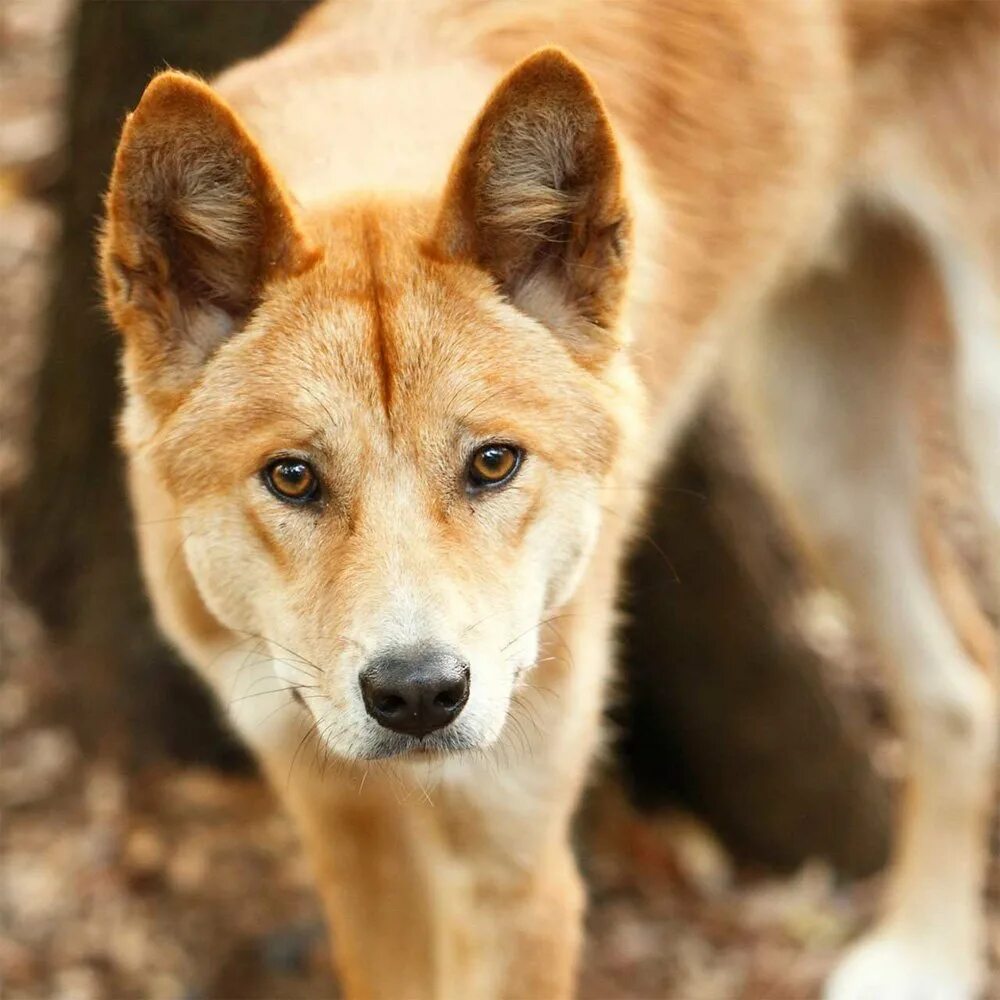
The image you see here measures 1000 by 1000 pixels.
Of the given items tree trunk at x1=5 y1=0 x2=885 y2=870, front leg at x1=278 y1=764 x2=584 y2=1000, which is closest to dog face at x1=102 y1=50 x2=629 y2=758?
front leg at x1=278 y1=764 x2=584 y2=1000

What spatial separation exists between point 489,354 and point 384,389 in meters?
0.22

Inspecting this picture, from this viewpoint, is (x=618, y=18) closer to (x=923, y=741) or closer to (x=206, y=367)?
(x=206, y=367)

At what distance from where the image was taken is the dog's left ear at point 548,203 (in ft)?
8.78

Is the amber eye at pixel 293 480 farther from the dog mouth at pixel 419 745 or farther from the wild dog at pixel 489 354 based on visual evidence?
the dog mouth at pixel 419 745

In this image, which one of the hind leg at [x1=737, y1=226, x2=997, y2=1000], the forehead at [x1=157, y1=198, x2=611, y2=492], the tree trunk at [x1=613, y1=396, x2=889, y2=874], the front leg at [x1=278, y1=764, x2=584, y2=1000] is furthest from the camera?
the tree trunk at [x1=613, y1=396, x2=889, y2=874]

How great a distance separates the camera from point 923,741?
4949mm

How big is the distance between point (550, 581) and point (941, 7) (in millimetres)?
2096

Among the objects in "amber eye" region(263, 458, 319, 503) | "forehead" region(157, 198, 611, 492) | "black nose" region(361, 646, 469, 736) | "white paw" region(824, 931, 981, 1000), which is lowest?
"white paw" region(824, 931, 981, 1000)

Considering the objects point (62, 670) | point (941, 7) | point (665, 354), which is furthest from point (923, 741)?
point (62, 670)

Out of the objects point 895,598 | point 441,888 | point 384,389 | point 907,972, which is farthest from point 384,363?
point 907,972

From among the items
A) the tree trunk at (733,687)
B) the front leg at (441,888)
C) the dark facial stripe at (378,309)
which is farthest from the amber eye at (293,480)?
the tree trunk at (733,687)

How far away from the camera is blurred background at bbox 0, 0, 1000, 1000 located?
4.54 m

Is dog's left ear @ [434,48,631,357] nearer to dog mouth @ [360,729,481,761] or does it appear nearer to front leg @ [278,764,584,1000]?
dog mouth @ [360,729,481,761]

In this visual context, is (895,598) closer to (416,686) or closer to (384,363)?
(384,363)
